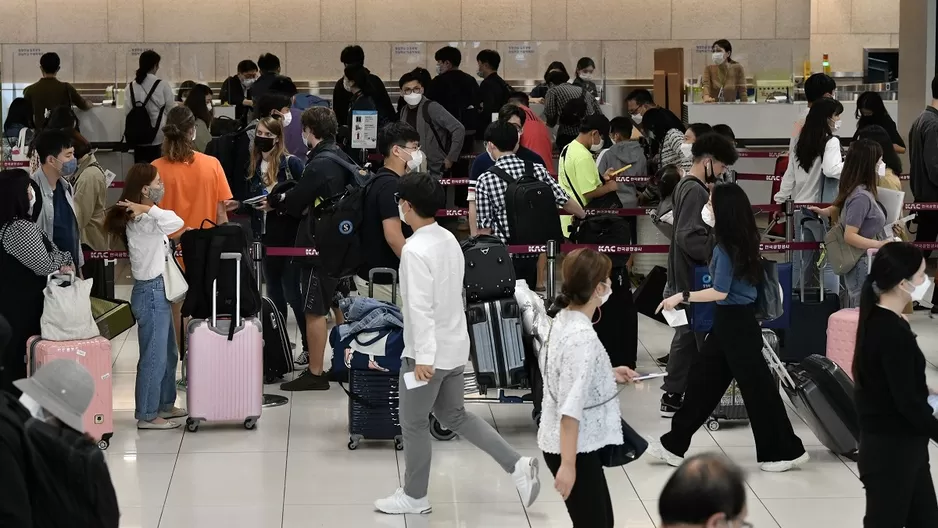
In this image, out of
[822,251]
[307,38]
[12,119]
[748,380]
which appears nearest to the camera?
[748,380]

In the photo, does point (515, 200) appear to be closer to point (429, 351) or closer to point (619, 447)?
point (429, 351)

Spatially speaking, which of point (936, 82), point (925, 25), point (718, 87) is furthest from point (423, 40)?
point (936, 82)

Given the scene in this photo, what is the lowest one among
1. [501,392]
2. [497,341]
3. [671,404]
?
[671,404]

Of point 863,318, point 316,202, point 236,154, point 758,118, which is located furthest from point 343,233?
point 758,118

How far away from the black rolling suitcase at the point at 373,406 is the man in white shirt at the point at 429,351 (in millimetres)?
941

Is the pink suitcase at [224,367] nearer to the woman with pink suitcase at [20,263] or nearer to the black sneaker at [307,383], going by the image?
the woman with pink suitcase at [20,263]

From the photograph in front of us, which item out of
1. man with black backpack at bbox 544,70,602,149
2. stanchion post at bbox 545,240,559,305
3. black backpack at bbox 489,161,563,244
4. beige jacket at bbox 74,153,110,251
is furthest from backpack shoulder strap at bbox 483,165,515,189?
man with black backpack at bbox 544,70,602,149

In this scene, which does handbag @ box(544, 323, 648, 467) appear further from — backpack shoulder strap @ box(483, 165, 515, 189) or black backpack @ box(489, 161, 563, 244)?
backpack shoulder strap @ box(483, 165, 515, 189)

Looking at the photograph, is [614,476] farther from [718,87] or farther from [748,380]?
[718,87]

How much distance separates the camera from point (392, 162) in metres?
6.96

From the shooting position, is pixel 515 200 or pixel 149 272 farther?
pixel 515 200

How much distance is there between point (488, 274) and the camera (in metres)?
6.58

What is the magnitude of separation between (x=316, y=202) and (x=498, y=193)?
3.42 ft

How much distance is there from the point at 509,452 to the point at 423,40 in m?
13.3
